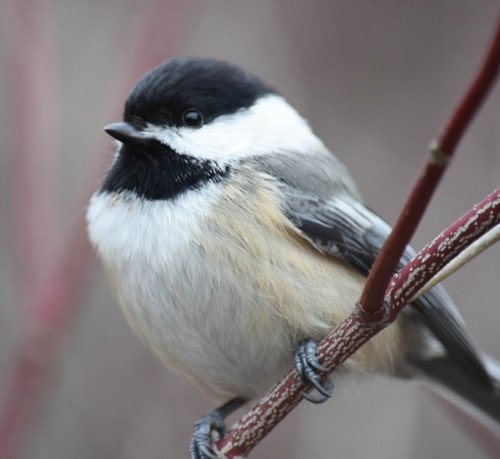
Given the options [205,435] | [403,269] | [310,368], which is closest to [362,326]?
[403,269]

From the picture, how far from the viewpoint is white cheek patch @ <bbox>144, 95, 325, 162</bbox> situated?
146 centimetres

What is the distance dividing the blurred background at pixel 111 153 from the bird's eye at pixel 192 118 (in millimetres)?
148

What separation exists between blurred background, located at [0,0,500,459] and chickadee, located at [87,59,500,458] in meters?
0.10

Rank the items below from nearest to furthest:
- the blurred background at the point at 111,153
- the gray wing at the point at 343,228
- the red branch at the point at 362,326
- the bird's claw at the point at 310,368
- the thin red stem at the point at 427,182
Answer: the thin red stem at the point at 427,182
the red branch at the point at 362,326
the bird's claw at the point at 310,368
the blurred background at the point at 111,153
the gray wing at the point at 343,228

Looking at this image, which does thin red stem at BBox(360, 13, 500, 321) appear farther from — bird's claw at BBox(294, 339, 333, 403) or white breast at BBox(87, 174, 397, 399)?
white breast at BBox(87, 174, 397, 399)

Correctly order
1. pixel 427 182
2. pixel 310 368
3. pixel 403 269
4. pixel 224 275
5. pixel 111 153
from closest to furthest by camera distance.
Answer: pixel 427 182 → pixel 403 269 → pixel 310 368 → pixel 224 275 → pixel 111 153

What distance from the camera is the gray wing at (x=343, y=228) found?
145 centimetres

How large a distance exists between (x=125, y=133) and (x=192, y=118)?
17 centimetres

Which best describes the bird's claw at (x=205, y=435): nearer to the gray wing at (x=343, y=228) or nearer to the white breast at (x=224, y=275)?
the white breast at (x=224, y=275)

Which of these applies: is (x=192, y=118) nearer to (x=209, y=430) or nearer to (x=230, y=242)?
(x=230, y=242)

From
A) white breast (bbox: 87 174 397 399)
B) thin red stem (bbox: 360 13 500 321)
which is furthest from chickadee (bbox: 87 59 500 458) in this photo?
thin red stem (bbox: 360 13 500 321)

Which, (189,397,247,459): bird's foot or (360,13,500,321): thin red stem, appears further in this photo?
(189,397,247,459): bird's foot

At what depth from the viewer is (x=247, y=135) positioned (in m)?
1.55

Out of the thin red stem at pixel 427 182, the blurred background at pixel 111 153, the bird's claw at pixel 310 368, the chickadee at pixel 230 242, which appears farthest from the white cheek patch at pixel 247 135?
the thin red stem at pixel 427 182
